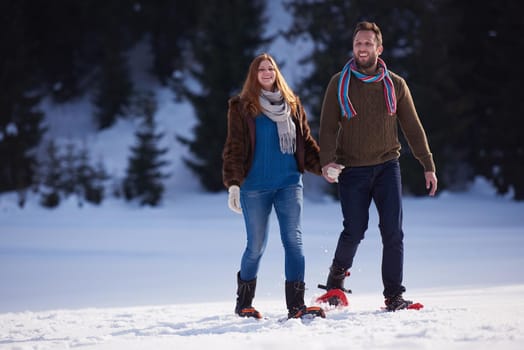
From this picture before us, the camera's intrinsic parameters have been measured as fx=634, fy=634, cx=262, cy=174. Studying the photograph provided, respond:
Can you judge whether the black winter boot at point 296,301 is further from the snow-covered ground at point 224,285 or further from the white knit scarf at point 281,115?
the white knit scarf at point 281,115

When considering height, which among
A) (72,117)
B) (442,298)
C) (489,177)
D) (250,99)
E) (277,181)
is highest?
(72,117)

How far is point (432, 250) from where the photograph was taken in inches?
353

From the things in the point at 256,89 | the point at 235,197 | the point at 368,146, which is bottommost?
the point at 235,197

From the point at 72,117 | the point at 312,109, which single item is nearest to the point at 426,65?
the point at 312,109

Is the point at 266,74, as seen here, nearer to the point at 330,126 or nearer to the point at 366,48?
the point at 330,126

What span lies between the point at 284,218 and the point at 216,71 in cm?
1755

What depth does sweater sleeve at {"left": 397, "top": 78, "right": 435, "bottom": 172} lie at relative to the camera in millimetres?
4500

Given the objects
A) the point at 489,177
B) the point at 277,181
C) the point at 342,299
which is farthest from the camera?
the point at 489,177

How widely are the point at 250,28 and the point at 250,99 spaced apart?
18.3 metres

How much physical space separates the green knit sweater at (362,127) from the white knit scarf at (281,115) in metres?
0.24

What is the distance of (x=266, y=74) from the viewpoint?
4.31 m

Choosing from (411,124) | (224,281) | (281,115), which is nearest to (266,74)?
(281,115)

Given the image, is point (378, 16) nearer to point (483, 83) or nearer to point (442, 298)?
point (483, 83)

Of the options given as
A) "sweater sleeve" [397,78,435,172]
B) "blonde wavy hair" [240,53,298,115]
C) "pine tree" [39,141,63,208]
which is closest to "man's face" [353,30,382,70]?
"sweater sleeve" [397,78,435,172]
